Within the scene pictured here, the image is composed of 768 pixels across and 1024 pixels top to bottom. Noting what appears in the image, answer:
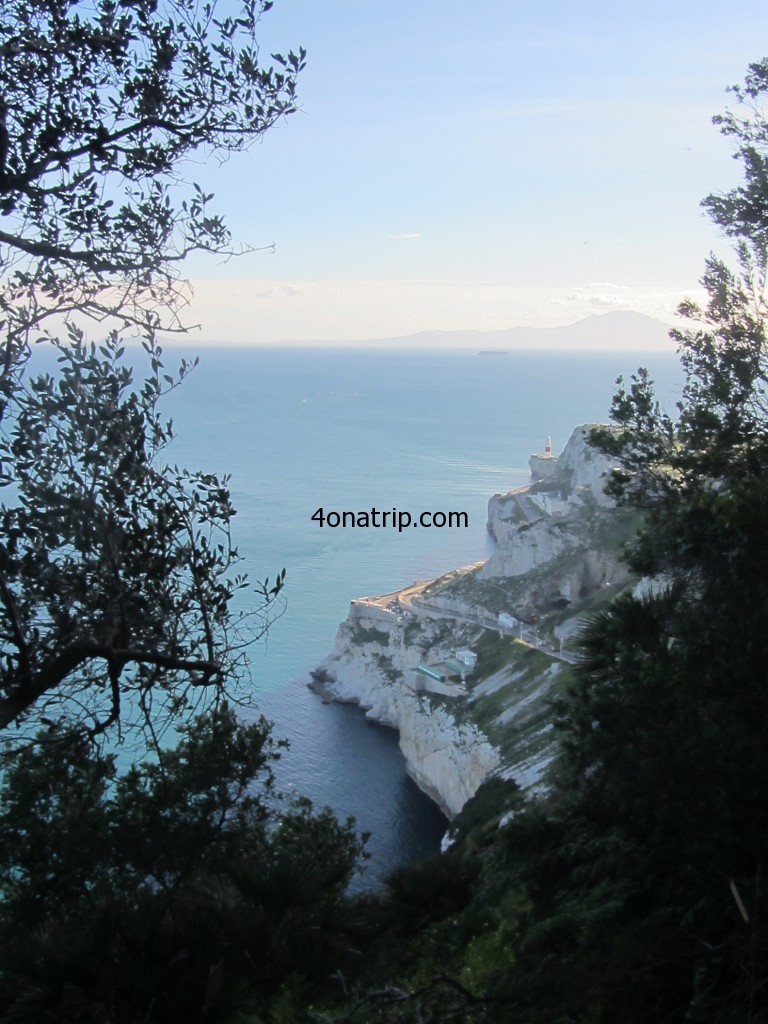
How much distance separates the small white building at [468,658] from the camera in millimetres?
37906

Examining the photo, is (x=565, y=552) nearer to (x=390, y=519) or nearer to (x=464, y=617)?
(x=464, y=617)

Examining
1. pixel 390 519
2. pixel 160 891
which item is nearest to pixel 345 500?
pixel 390 519

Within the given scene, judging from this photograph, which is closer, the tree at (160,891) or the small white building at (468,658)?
the tree at (160,891)

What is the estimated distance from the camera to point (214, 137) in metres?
5.39

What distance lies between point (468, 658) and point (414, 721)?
13.3 feet

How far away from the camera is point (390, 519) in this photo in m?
61.9

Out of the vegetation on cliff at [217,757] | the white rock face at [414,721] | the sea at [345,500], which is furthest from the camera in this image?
the sea at [345,500]

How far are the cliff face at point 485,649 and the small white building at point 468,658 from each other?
0.28 metres

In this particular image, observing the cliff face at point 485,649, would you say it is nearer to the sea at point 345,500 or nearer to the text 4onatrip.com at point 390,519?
the sea at point 345,500

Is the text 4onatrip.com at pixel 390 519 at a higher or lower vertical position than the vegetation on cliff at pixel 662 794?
lower

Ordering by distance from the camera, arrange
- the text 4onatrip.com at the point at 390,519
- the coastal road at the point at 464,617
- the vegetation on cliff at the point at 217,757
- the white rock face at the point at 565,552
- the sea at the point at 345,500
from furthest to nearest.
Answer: the text 4onatrip.com at the point at 390,519
the white rock face at the point at 565,552
the coastal road at the point at 464,617
the sea at the point at 345,500
the vegetation on cliff at the point at 217,757

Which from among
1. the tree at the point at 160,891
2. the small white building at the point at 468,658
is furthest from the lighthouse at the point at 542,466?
the tree at the point at 160,891

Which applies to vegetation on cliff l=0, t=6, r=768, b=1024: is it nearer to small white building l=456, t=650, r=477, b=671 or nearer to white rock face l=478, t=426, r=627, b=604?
small white building l=456, t=650, r=477, b=671

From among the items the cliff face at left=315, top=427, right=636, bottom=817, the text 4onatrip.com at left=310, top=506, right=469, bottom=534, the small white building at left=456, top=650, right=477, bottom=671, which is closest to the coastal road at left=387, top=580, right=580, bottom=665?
the cliff face at left=315, top=427, right=636, bottom=817
